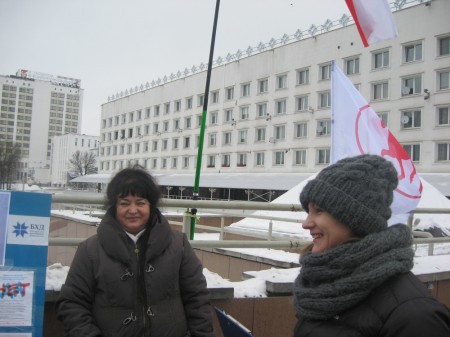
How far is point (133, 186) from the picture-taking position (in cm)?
278

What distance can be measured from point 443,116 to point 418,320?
33.8 m

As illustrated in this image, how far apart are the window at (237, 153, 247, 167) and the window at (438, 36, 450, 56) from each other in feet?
67.9

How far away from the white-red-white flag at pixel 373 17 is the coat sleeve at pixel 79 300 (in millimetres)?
4502

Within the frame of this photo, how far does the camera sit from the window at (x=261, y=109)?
145ft

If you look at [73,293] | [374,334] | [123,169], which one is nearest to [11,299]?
[73,293]

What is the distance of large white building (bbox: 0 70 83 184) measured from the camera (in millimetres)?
134625

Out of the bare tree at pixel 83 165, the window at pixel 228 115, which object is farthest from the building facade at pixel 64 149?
the window at pixel 228 115

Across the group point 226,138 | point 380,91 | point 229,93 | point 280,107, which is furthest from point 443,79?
point 226,138

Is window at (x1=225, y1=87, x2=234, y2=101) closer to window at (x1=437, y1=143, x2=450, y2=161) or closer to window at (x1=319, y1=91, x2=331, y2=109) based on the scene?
window at (x1=319, y1=91, x2=331, y2=109)

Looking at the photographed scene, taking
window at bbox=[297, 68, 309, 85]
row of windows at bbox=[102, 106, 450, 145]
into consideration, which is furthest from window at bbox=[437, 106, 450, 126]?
window at bbox=[297, 68, 309, 85]

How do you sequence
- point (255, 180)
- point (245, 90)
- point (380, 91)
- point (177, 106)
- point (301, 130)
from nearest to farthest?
point (380, 91) → point (255, 180) → point (301, 130) → point (245, 90) → point (177, 106)

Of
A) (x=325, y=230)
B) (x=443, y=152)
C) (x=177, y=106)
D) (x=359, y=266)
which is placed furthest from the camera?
(x=177, y=106)

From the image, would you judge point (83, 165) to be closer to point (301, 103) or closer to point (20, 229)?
point (301, 103)

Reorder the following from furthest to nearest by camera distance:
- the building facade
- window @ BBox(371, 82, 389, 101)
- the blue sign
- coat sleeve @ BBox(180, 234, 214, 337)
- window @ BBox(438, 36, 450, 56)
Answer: the building facade
window @ BBox(371, 82, 389, 101)
window @ BBox(438, 36, 450, 56)
coat sleeve @ BBox(180, 234, 214, 337)
the blue sign
